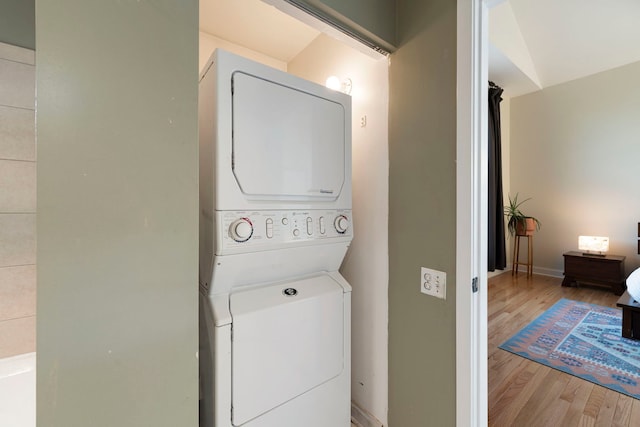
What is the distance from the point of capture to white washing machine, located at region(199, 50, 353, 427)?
969 mm

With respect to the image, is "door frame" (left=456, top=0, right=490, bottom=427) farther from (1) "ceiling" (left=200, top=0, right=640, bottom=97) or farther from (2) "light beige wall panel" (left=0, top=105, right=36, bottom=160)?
(2) "light beige wall panel" (left=0, top=105, right=36, bottom=160)

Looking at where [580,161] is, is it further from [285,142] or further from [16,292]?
[16,292]

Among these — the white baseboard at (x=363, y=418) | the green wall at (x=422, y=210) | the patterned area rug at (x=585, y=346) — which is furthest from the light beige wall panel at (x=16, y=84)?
the patterned area rug at (x=585, y=346)

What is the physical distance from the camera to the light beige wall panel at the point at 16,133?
3.60 ft

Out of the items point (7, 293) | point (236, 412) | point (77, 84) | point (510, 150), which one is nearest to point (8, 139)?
point (7, 293)

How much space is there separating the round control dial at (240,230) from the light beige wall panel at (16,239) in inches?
35.9

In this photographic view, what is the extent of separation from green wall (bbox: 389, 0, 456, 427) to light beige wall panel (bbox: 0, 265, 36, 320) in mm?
1612

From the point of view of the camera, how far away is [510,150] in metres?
4.91

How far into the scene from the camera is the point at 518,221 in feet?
15.0

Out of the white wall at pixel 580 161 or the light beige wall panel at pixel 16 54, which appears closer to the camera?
the light beige wall panel at pixel 16 54

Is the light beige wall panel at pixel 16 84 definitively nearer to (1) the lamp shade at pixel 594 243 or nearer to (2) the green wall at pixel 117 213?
(2) the green wall at pixel 117 213

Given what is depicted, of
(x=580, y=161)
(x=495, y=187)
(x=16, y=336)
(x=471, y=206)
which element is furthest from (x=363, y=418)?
(x=580, y=161)

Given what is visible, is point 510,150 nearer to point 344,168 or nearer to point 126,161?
point 344,168

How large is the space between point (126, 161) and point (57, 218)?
0.18m
